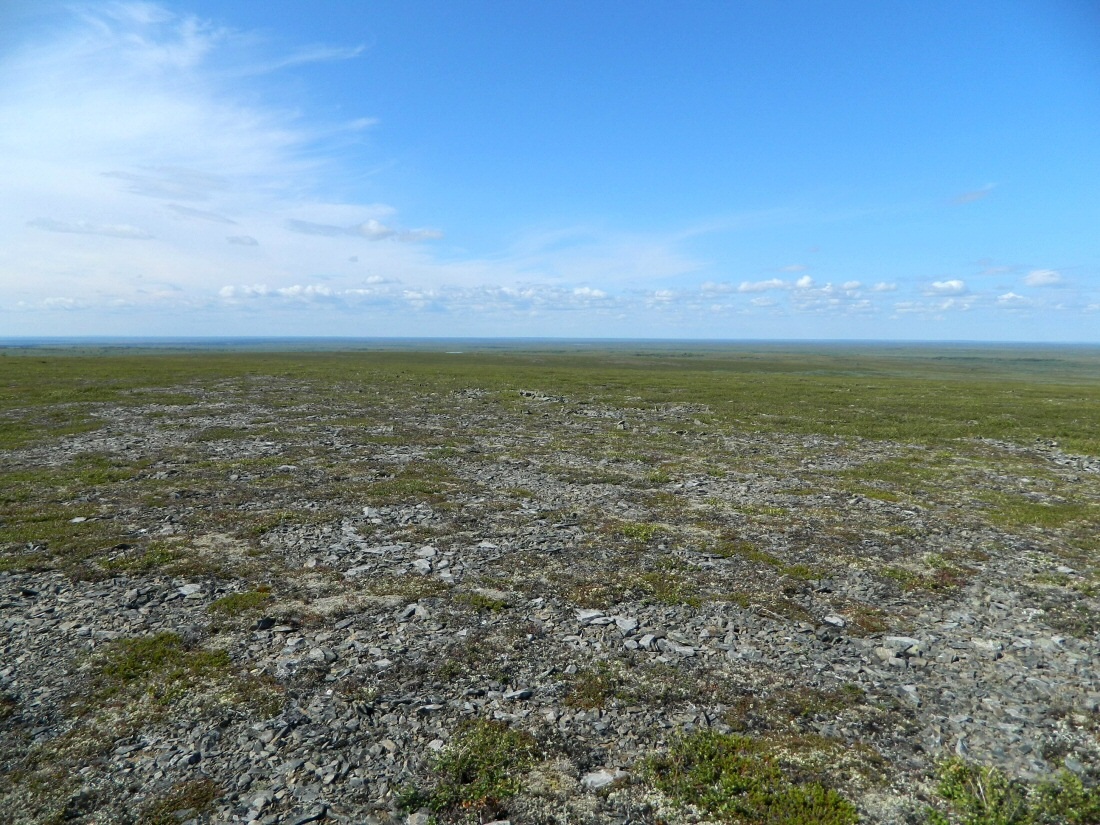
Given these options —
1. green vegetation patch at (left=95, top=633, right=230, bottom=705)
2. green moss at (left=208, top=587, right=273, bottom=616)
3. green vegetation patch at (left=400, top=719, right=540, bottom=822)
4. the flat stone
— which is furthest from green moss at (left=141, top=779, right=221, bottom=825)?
green moss at (left=208, top=587, right=273, bottom=616)

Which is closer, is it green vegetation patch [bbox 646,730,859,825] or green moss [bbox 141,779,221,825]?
→ green moss [bbox 141,779,221,825]

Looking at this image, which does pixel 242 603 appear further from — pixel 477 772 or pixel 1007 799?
pixel 1007 799

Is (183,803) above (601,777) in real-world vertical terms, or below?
above

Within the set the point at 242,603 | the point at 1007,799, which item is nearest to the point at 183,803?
the point at 242,603

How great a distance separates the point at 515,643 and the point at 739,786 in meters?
4.53

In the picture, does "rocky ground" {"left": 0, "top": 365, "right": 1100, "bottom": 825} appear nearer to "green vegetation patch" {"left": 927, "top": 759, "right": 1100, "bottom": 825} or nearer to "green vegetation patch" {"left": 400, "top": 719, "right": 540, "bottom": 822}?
"green vegetation patch" {"left": 400, "top": 719, "right": 540, "bottom": 822}

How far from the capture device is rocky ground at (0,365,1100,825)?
7.24 metres

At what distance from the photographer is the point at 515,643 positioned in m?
10.5

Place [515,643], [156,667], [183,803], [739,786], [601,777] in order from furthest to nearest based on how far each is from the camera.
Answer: [515,643] → [156,667] → [601,777] → [739,786] → [183,803]

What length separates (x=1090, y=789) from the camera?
23.2 feet

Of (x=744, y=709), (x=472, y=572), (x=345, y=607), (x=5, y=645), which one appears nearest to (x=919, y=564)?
(x=744, y=709)

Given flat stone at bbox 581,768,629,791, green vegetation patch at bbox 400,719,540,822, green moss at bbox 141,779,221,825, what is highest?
green moss at bbox 141,779,221,825

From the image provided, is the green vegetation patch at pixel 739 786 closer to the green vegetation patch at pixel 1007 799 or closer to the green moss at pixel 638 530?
the green vegetation patch at pixel 1007 799

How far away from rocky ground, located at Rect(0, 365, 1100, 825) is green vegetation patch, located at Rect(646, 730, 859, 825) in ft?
0.42
